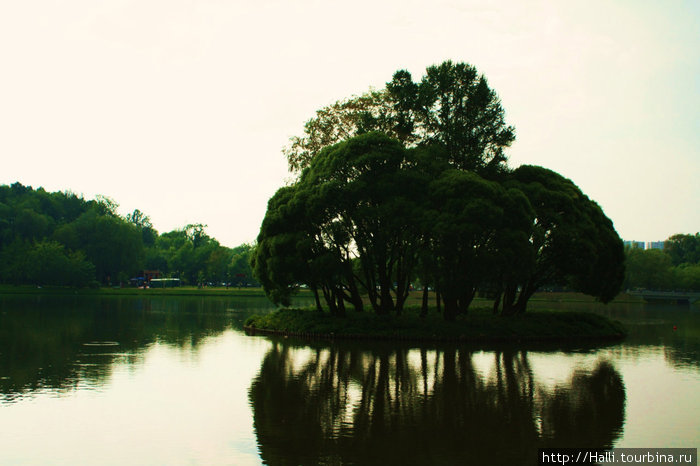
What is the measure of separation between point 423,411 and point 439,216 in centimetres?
2135

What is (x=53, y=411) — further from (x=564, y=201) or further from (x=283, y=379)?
(x=564, y=201)

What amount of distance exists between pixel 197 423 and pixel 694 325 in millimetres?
59739

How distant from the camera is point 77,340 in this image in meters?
38.4

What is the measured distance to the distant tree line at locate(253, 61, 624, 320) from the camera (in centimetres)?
4081

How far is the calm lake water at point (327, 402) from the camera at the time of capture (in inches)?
620

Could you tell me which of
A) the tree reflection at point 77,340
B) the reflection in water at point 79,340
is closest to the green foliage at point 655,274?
the reflection in water at point 79,340

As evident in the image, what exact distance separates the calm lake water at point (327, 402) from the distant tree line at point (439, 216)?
6.44m

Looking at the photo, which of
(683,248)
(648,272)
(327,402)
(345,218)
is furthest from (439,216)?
(683,248)

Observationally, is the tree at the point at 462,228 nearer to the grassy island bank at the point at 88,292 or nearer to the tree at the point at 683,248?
the grassy island bank at the point at 88,292

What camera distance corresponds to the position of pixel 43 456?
49.0ft

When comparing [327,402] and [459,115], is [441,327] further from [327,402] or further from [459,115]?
[327,402]

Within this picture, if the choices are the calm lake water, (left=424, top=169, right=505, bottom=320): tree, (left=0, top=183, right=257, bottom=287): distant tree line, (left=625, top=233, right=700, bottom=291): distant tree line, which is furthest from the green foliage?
the calm lake water

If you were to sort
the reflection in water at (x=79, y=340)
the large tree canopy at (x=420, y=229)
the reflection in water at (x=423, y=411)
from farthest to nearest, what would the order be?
the large tree canopy at (x=420, y=229) < the reflection in water at (x=79, y=340) < the reflection in water at (x=423, y=411)

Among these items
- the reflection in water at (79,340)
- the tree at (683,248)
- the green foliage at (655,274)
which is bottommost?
the reflection in water at (79,340)
